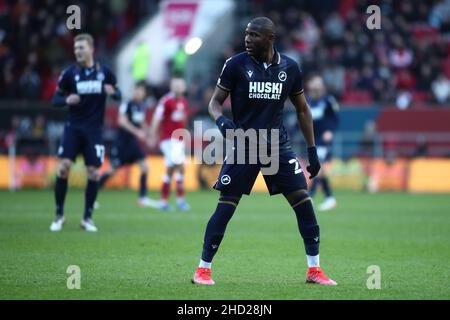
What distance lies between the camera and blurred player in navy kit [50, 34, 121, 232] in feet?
47.5

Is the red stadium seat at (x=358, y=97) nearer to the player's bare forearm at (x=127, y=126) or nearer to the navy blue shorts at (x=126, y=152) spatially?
the navy blue shorts at (x=126, y=152)

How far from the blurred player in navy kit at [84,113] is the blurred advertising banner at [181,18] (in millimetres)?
16484

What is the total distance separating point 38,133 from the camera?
93.0 feet

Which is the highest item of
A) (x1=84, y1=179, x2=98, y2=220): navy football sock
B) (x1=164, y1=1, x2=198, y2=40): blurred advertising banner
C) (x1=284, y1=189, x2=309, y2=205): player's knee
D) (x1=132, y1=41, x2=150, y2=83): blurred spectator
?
(x1=164, y1=1, x2=198, y2=40): blurred advertising banner

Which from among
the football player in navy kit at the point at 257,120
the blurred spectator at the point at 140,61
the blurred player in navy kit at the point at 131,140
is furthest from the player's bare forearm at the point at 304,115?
the blurred spectator at the point at 140,61

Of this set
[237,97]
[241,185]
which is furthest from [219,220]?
[237,97]

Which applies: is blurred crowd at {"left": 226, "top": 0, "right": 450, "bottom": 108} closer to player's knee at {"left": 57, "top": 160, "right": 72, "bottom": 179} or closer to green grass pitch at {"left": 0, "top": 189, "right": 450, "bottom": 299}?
green grass pitch at {"left": 0, "top": 189, "right": 450, "bottom": 299}

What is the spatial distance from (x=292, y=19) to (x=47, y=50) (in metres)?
8.04

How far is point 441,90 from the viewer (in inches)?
1144

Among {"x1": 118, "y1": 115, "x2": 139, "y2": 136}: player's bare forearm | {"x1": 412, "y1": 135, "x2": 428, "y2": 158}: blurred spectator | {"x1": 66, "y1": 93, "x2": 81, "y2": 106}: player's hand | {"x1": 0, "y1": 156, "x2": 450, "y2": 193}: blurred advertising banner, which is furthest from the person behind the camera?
{"x1": 412, "y1": 135, "x2": 428, "y2": 158}: blurred spectator

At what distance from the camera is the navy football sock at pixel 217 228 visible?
930 cm

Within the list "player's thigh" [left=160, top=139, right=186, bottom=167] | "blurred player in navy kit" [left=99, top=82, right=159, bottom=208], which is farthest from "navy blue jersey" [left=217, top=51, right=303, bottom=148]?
"blurred player in navy kit" [left=99, top=82, right=159, bottom=208]

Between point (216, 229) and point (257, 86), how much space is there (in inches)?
55.7

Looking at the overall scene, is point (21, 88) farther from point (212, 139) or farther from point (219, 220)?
point (219, 220)
